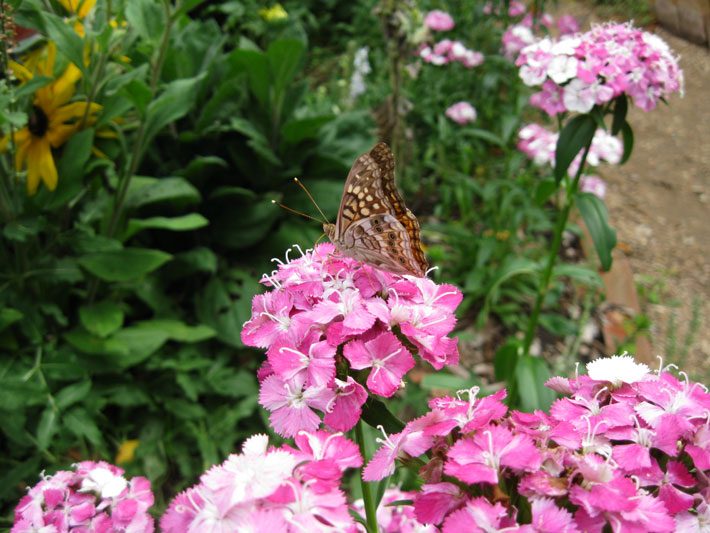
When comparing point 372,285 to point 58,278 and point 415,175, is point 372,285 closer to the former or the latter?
point 58,278

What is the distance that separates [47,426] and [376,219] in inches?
41.3

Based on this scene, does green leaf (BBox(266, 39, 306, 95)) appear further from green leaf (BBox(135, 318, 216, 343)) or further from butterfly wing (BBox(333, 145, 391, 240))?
butterfly wing (BBox(333, 145, 391, 240))

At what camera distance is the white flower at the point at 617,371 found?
837mm

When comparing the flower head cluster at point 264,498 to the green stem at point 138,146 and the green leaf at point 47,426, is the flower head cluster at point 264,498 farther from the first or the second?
the green stem at point 138,146

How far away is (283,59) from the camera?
2.45 meters

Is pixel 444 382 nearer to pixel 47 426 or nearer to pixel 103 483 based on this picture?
pixel 47 426

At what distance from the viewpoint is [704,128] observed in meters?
4.82

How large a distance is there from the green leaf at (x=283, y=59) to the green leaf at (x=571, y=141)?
3.58ft

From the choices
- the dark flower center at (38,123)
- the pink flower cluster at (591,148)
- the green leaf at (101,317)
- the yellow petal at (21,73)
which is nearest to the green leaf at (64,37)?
the yellow petal at (21,73)

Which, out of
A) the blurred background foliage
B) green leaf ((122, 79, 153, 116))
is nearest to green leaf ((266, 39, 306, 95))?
the blurred background foliage

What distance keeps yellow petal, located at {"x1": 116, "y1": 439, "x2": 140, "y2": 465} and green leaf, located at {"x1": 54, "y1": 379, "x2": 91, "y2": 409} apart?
0.36m

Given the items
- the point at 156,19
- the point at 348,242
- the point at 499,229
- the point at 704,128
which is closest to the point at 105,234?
the point at 156,19

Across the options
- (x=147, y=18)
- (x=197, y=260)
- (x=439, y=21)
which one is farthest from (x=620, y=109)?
(x=439, y=21)

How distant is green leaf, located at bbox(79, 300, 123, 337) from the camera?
1887 mm
